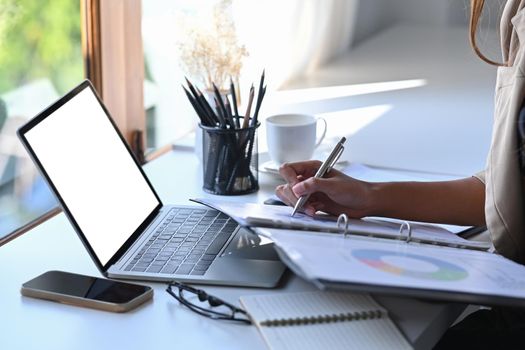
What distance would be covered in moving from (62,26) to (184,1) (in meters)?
0.60

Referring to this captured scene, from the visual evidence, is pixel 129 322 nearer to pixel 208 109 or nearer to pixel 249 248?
pixel 249 248

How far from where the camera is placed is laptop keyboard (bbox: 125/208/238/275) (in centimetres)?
120

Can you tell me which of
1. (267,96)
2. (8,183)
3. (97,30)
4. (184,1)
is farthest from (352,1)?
(8,183)

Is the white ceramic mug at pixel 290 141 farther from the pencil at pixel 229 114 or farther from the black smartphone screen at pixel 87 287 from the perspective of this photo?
the black smartphone screen at pixel 87 287

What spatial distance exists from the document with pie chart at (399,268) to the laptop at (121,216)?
0.43 ft

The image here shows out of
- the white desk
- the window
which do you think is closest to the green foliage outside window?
the window

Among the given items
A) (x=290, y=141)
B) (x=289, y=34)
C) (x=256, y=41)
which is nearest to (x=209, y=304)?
(x=290, y=141)

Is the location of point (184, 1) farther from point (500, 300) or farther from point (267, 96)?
point (500, 300)

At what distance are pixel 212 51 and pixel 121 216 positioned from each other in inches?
24.5

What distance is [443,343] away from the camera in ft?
4.22

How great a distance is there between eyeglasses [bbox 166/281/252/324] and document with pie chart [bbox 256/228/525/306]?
0.10 m

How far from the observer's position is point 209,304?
43.2 inches

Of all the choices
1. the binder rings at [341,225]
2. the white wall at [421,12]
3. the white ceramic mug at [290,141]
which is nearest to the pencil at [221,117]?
the white ceramic mug at [290,141]

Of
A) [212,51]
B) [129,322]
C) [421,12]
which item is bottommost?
[129,322]
